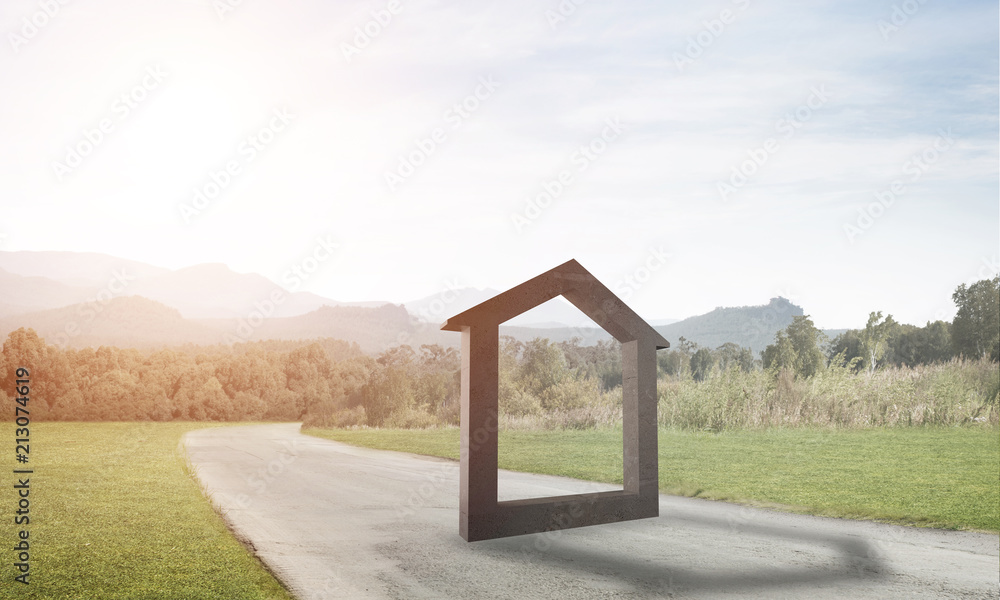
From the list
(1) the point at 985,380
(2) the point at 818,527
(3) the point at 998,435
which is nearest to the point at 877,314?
(1) the point at 985,380

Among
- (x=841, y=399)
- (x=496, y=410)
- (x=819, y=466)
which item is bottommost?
(x=819, y=466)

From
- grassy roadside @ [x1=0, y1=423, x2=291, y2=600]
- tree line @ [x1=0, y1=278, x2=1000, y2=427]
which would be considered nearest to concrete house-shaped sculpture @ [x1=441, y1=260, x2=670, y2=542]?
grassy roadside @ [x1=0, y1=423, x2=291, y2=600]

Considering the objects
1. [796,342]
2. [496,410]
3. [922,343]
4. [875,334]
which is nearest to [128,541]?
[496,410]

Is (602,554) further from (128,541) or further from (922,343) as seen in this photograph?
(922,343)

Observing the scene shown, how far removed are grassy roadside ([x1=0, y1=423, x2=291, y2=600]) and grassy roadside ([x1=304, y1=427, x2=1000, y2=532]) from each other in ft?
22.4

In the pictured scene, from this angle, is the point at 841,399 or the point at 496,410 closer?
the point at 496,410

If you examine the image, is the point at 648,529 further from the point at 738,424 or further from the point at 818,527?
the point at 738,424

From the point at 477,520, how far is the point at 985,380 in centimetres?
1883

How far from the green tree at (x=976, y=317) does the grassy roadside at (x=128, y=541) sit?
41132 millimetres

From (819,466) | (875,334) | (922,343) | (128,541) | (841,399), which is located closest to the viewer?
(128,541)

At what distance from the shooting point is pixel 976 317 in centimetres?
3678

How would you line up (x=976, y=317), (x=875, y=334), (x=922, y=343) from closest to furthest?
(x=875, y=334) → (x=976, y=317) → (x=922, y=343)

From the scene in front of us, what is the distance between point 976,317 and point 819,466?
32.9 m

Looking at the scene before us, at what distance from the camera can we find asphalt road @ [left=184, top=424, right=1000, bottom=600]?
5809mm
